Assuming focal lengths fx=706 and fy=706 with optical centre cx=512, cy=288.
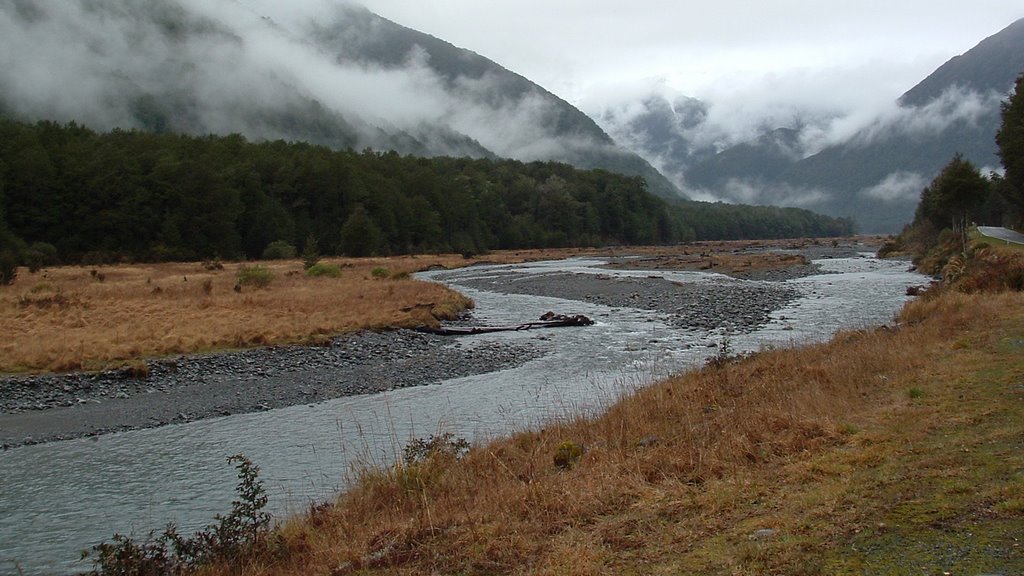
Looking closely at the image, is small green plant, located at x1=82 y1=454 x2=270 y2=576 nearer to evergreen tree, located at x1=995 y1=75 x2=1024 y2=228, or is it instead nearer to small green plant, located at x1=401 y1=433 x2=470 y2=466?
small green plant, located at x1=401 y1=433 x2=470 y2=466

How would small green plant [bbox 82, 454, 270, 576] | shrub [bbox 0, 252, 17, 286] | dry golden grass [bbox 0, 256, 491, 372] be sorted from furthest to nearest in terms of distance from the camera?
shrub [bbox 0, 252, 17, 286], dry golden grass [bbox 0, 256, 491, 372], small green plant [bbox 82, 454, 270, 576]

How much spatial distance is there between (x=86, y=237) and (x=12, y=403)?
7530cm

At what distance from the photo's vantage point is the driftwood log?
31959 mm

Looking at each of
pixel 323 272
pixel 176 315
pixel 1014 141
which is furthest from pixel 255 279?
pixel 1014 141

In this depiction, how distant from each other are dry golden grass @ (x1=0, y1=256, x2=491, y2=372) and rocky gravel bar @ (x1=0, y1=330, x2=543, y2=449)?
1595 mm

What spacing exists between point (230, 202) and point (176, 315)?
68.6m

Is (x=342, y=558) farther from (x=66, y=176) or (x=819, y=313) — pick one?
(x=66, y=176)

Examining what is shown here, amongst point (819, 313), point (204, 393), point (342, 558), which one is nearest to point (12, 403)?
point (204, 393)

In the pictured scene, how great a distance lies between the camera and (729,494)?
791 cm

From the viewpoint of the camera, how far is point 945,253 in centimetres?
5756

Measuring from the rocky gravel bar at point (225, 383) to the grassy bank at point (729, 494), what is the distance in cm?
989

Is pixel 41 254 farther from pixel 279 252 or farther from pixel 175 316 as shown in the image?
pixel 175 316

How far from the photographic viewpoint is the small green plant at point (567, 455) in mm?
10656

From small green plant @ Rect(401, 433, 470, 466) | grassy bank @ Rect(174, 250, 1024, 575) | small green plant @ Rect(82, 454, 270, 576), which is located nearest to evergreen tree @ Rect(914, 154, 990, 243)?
grassy bank @ Rect(174, 250, 1024, 575)
